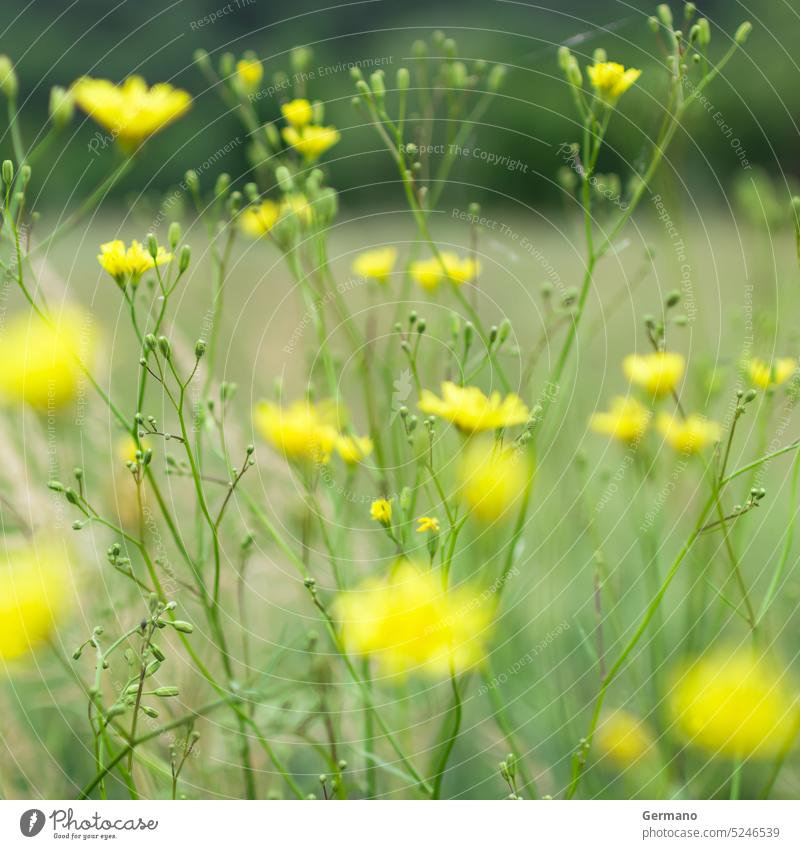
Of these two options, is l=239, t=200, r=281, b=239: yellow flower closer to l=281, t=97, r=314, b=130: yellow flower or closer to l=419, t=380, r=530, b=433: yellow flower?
l=281, t=97, r=314, b=130: yellow flower

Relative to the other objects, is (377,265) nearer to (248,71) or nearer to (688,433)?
(248,71)

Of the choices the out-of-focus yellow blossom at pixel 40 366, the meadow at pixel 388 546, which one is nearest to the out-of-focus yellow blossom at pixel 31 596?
the meadow at pixel 388 546

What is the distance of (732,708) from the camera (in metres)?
0.80

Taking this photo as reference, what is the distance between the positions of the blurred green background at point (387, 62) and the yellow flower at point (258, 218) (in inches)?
3.3

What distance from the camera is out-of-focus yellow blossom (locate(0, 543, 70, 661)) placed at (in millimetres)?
756

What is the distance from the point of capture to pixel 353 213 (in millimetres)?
2137

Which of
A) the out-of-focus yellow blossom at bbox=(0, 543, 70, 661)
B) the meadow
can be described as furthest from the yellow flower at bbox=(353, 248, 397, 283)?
the out-of-focus yellow blossom at bbox=(0, 543, 70, 661)

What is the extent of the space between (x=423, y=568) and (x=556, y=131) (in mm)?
1477

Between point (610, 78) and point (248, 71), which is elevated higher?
point (248, 71)

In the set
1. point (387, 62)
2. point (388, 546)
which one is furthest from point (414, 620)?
point (387, 62)

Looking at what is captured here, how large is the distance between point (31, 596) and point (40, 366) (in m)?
0.29

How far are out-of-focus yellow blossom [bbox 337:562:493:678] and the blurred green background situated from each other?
0.40m
